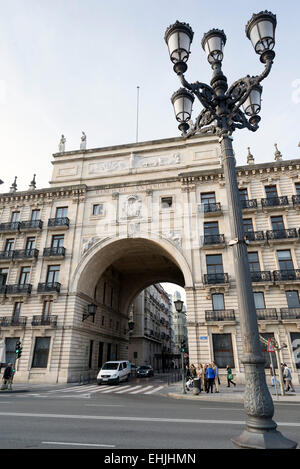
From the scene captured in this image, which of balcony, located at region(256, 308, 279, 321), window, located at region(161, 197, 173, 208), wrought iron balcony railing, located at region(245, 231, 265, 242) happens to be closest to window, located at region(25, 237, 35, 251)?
window, located at region(161, 197, 173, 208)

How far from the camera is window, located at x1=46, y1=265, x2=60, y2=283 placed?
98.2 feet

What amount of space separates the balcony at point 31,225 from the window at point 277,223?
23.6 m

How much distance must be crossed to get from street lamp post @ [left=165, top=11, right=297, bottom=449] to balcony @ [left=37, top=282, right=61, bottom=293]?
23205mm

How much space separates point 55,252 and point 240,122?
84.7 feet

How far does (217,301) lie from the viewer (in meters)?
26.1

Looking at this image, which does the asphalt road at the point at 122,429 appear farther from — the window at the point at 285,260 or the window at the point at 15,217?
the window at the point at 15,217

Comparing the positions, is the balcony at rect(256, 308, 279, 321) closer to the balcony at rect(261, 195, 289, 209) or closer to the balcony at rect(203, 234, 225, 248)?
the balcony at rect(203, 234, 225, 248)

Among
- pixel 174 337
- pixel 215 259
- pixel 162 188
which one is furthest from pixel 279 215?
pixel 174 337

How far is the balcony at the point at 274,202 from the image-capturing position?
27.6m

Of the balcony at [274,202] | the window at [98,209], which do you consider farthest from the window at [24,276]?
the balcony at [274,202]

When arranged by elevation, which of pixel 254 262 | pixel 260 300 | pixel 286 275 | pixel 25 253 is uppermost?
pixel 25 253

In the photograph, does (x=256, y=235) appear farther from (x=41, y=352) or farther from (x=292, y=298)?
(x=41, y=352)

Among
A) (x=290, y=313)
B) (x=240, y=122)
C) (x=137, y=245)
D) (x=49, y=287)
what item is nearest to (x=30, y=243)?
(x=49, y=287)
